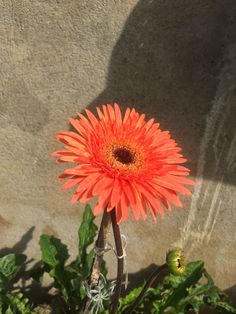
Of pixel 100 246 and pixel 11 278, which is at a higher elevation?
pixel 100 246

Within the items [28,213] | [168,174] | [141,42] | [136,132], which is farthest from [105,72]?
[28,213]

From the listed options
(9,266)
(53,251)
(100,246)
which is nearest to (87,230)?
(53,251)

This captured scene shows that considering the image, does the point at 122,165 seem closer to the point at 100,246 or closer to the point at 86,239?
the point at 100,246

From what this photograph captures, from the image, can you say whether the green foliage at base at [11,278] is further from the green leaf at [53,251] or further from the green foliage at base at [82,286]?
the green leaf at [53,251]

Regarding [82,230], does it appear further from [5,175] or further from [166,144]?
[166,144]

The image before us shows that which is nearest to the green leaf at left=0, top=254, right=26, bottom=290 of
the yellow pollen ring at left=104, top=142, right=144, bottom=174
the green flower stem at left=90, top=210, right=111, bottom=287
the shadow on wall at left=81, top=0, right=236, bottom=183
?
the green flower stem at left=90, top=210, right=111, bottom=287

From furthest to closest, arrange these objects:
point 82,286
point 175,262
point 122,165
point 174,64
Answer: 1. point 82,286
2. point 174,64
3. point 175,262
4. point 122,165

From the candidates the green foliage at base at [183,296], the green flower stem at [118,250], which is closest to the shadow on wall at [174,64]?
the green foliage at base at [183,296]
